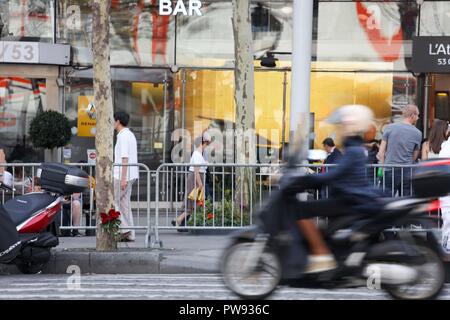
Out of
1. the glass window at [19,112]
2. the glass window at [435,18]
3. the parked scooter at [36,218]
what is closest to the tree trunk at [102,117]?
the parked scooter at [36,218]

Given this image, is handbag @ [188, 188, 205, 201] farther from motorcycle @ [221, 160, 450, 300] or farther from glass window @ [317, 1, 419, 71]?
glass window @ [317, 1, 419, 71]

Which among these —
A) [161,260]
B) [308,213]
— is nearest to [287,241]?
[308,213]

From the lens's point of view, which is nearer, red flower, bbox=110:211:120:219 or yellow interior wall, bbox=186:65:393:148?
red flower, bbox=110:211:120:219

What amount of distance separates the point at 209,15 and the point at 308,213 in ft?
41.3

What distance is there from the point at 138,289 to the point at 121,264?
1.87 m

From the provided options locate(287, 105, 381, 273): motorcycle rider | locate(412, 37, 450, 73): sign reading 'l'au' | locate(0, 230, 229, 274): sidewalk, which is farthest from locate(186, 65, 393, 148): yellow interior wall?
locate(287, 105, 381, 273): motorcycle rider

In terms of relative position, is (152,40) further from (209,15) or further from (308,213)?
(308,213)

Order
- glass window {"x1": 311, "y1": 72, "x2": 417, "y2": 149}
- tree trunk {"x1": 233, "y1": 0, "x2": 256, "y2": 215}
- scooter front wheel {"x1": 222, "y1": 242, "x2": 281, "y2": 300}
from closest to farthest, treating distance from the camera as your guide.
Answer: scooter front wheel {"x1": 222, "y1": 242, "x2": 281, "y2": 300}
tree trunk {"x1": 233, "y1": 0, "x2": 256, "y2": 215}
glass window {"x1": 311, "y1": 72, "x2": 417, "y2": 149}

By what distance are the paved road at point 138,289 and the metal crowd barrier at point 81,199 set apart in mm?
1971

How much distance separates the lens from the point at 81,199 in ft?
45.7

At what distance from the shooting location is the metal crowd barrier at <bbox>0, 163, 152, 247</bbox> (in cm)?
1367

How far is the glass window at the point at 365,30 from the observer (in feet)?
65.6

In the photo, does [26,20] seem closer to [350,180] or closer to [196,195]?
[196,195]

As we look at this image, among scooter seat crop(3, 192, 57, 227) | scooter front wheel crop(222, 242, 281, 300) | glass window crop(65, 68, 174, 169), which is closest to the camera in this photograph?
scooter front wheel crop(222, 242, 281, 300)
